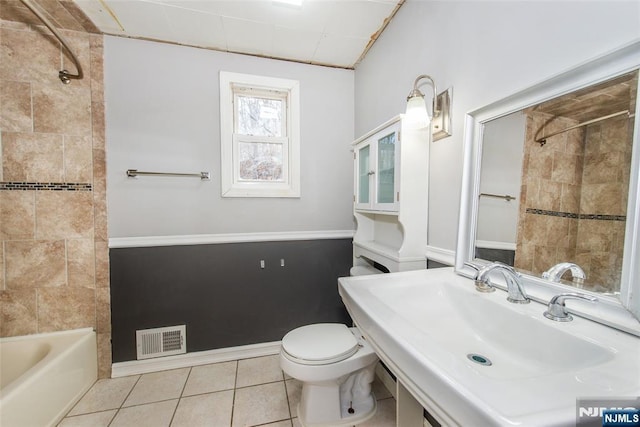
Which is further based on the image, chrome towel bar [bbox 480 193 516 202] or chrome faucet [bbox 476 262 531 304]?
chrome towel bar [bbox 480 193 516 202]

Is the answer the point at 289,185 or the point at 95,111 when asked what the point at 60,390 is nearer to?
the point at 95,111

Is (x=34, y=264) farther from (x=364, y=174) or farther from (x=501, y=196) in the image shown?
(x=501, y=196)

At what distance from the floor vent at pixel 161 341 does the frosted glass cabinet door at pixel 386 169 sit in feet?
5.46

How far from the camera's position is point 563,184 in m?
0.73

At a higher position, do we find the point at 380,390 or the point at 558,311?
the point at 558,311

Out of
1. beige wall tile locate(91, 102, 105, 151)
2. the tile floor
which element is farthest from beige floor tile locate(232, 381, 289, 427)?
beige wall tile locate(91, 102, 105, 151)

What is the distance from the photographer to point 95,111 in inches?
64.2

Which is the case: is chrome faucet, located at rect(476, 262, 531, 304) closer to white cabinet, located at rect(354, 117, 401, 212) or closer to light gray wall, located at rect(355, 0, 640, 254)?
light gray wall, located at rect(355, 0, 640, 254)

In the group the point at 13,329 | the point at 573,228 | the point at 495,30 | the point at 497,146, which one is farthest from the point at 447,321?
the point at 13,329

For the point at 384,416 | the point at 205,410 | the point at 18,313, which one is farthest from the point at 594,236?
the point at 18,313

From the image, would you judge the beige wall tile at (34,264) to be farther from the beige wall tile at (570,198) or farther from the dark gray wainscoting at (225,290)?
the beige wall tile at (570,198)

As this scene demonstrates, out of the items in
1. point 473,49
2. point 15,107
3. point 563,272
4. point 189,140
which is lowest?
point 563,272

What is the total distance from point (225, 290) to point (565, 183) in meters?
1.93

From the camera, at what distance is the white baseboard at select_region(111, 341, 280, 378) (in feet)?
5.60
